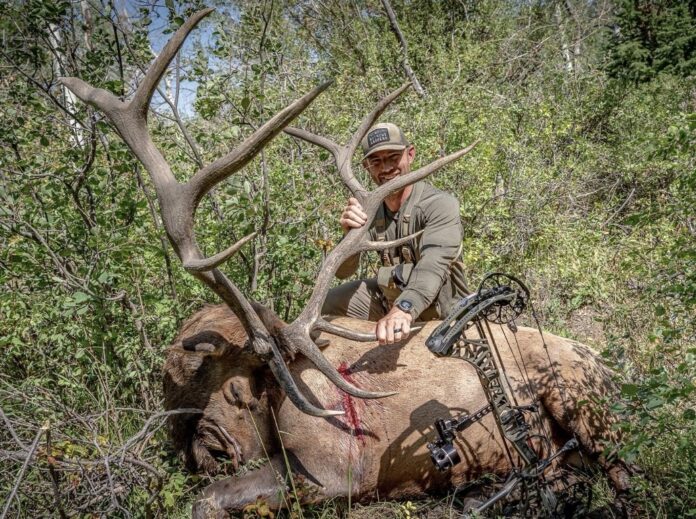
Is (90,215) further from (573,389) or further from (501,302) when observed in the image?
(573,389)

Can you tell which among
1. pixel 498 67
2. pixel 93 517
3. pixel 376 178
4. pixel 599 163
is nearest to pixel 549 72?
pixel 498 67

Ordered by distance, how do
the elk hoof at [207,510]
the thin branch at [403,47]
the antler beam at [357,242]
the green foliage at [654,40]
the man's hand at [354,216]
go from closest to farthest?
the elk hoof at [207,510] < the antler beam at [357,242] < the man's hand at [354,216] < the thin branch at [403,47] < the green foliage at [654,40]

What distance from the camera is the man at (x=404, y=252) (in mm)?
3744

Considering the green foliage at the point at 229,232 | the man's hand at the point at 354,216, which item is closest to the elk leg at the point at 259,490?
the green foliage at the point at 229,232

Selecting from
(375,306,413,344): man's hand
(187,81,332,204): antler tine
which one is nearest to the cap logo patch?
(375,306,413,344): man's hand

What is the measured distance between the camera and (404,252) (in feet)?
14.2

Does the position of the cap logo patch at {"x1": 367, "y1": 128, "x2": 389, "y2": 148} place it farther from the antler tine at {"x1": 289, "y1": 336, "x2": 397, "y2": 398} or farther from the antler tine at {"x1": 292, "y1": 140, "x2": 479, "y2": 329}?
the antler tine at {"x1": 289, "y1": 336, "x2": 397, "y2": 398}

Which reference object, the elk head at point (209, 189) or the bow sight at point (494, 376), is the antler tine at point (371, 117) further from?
the bow sight at point (494, 376)

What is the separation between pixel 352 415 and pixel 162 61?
226 centimetres

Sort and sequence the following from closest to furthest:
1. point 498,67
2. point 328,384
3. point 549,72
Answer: point 328,384 → point 549,72 → point 498,67

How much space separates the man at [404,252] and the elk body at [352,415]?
40cm

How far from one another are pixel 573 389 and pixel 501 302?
1.01 metres

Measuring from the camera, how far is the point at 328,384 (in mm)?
3682

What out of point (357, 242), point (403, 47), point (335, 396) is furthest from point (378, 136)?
point (403, 47)
